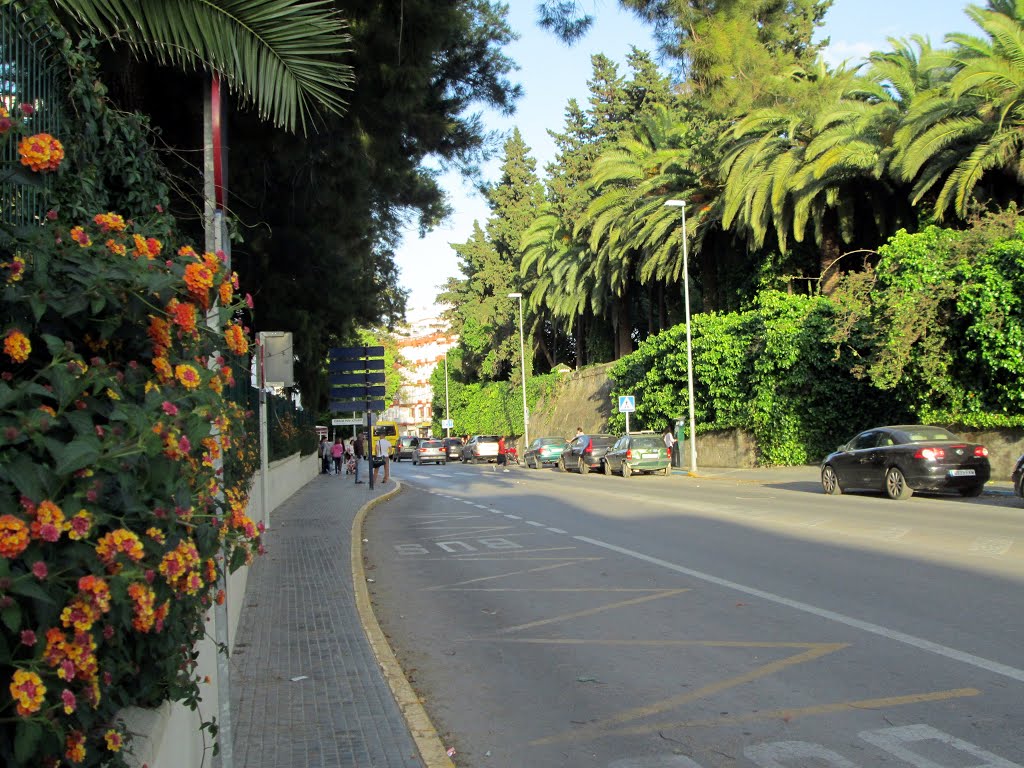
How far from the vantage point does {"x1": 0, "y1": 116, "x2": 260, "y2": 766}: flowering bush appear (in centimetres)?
226

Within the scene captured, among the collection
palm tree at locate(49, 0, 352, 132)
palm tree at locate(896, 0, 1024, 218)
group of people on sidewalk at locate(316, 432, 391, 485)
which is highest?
palm tree at locate(896, 0, 1024, 218)

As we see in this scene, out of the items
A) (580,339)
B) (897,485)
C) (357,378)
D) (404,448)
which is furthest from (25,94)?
(404,448)

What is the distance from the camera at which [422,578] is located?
1182 centimetres

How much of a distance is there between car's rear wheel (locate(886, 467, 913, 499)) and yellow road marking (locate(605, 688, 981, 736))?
1458 centimetres

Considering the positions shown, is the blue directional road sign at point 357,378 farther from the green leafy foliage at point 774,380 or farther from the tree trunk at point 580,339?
the tree trunk at point 580,339

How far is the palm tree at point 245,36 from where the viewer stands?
540 cm

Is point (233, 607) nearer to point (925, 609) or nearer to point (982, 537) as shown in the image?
point (925, 609)

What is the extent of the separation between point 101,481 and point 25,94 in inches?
76.3

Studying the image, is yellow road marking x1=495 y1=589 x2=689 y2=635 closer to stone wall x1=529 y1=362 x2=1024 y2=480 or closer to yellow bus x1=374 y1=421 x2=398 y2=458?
stone wall x1=529 y1=362 x2=1024 y2=480

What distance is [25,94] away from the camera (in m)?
3.61

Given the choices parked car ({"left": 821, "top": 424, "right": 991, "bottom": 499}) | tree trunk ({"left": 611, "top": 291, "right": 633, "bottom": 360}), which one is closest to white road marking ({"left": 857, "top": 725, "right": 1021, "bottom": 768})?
parked car ({"left": 821, "top": 424, "right": 991, "bottom": 499})

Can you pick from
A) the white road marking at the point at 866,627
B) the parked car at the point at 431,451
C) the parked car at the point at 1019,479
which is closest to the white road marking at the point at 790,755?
the white road marking at the point at 866,627

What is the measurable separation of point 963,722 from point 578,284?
44.1 meters

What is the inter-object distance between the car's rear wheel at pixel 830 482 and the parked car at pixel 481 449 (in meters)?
37.2
